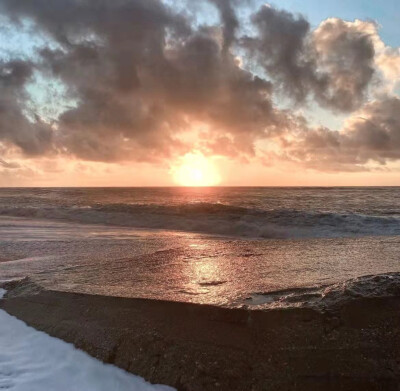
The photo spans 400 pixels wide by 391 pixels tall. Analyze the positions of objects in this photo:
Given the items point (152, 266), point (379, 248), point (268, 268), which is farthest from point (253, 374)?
point (379, 248)

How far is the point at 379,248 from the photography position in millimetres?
7137

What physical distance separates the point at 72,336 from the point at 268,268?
279cm

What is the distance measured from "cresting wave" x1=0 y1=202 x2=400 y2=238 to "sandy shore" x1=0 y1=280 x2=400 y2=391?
1118cm

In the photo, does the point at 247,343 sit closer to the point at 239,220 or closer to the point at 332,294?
the point at 332,294

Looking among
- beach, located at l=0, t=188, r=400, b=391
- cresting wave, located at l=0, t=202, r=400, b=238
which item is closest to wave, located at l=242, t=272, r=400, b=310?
beach, located at l=0, t=188, r=400, b=391

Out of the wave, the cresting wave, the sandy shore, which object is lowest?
the cresting wave

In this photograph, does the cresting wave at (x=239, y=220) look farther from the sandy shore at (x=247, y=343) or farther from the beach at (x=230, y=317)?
the sandy shore at (x=247, y=343)

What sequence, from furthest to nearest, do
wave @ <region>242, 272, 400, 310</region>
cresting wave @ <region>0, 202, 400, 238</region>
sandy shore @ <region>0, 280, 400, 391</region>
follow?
cresting wave @ <region>0, 202, 400, 238</region> → wave @ <region>242, 272, 400, 310</region> → sandy shore @ <region>0, 280, 400, 391</region>

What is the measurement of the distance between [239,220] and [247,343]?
14157 millimetres

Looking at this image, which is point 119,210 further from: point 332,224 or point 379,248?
point 379,248

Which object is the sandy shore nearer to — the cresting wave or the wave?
the wave

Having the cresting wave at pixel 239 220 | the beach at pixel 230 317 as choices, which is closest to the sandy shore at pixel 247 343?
the beach at pixel 230 317

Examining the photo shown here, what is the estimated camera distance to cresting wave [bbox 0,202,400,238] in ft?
48.2

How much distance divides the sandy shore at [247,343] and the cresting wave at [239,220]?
1118 cm
